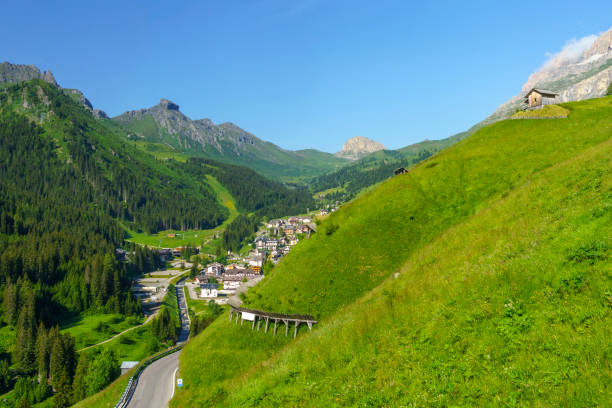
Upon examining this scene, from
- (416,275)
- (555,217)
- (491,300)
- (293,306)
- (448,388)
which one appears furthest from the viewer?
(293,306)

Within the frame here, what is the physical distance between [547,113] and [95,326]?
151640 millimetres

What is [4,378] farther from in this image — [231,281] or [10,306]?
[231,281]

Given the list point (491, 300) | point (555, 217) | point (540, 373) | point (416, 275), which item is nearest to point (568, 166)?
point (555, 217)

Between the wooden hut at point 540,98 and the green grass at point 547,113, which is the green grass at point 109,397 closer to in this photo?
the green grass at point 547,113

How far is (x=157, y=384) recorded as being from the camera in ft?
141

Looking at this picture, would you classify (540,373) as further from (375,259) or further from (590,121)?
(590,121)

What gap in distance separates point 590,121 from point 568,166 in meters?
39.5

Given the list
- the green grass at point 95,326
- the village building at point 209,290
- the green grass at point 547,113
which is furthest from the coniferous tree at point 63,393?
the green grass at point 547,113

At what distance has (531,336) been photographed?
15.0m

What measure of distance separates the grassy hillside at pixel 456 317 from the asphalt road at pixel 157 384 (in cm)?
288

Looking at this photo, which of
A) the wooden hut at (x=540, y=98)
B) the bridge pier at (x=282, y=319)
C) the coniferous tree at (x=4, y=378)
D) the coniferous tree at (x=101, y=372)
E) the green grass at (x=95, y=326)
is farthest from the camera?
the green grass at (x=95, y=326)

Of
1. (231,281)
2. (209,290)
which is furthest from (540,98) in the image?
(231,281)

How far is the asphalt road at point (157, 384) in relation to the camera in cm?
3834

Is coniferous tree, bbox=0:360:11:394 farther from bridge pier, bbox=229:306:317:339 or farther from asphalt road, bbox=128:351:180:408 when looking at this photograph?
bridge pier, bbox=229:306:317:339
